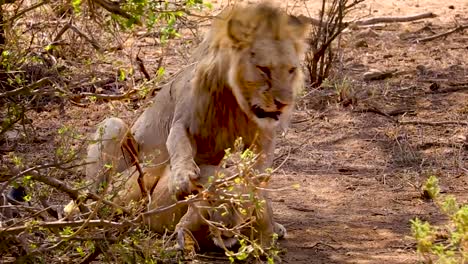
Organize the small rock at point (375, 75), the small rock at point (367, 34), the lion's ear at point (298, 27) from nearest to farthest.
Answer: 1. the lion's ear at point (298, 27)
2. the small rock at point (375, 75)
3. the small rock at point (367, 34)

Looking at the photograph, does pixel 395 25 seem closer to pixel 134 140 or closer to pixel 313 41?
pixel 313 41

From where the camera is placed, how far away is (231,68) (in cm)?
554

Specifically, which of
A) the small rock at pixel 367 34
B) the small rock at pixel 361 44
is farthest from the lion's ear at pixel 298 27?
the small rock at pixel 367 34

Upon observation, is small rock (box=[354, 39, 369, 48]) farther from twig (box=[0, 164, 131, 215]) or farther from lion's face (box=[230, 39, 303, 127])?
twig (box=[0, 164, 131, 215])

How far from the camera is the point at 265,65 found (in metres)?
5.41

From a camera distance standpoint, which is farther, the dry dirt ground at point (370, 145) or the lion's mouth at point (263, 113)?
the dry dirt ground at point (370, 145)

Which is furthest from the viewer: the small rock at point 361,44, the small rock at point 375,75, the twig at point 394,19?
the twig at point 394,19

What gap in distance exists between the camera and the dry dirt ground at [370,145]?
604 cm

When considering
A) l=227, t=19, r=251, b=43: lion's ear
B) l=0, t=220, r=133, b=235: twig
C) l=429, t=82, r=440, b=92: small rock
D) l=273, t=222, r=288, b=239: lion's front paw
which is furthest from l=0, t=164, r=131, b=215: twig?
l=429, t=82, r=440, b=92: small rock

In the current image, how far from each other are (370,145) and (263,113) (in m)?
2.47

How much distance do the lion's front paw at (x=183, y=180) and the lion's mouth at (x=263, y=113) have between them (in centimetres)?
42

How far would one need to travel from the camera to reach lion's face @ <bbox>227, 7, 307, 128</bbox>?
212 inches

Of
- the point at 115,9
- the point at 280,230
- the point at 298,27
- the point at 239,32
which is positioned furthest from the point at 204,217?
the point at 115,9

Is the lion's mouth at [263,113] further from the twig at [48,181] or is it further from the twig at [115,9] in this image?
the twig at [115,9]
